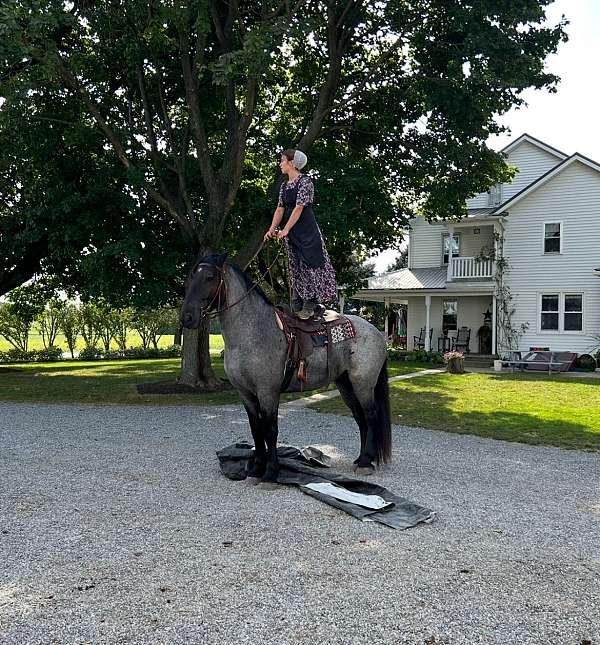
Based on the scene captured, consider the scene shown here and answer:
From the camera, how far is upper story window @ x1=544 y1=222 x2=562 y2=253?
24.1 metres

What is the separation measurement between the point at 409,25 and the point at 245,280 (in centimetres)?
1129

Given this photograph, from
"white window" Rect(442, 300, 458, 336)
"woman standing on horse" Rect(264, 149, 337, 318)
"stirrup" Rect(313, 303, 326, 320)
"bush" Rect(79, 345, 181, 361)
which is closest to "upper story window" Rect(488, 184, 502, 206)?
"white window" Rect(442, 300, 458, 336)

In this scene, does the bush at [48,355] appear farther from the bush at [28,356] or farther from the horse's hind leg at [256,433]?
the horse's hind leg at [256,433]

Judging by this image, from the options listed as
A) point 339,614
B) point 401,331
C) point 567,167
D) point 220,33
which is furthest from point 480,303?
point 339,614

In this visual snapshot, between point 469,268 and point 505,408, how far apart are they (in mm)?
14232

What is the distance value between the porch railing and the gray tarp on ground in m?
19.5

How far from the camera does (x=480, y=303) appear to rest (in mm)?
26703

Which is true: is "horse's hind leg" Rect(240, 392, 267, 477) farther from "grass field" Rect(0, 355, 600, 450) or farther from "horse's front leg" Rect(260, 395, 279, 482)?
"grass field" Rect(0, 355, 600, 450)

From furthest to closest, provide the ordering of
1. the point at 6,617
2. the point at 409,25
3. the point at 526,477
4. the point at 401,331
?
the point at 401,331, the point at 409,25, the point at 526,477, the point at 6,617

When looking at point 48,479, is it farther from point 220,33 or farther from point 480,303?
point 480,303

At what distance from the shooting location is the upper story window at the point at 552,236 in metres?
24.1

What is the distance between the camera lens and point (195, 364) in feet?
48.4

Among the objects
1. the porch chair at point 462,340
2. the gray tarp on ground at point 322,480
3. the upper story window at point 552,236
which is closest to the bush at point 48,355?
the porch chair at point 462,340

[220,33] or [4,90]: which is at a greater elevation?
[220,33]
